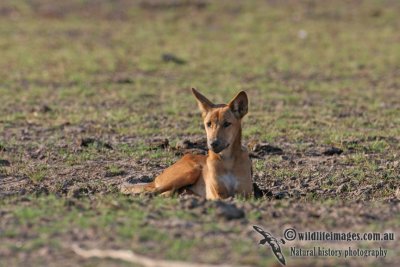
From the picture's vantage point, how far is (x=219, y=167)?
379 inches

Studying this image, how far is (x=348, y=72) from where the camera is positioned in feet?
71.1

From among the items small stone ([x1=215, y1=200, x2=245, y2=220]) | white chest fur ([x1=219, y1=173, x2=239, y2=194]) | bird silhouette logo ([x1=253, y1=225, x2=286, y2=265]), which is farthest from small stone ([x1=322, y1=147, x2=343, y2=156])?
bird silhouette logo ([x1=253, y1=225, x2=286, y2=265])

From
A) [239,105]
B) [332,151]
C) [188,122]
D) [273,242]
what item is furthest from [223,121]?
[188,122]

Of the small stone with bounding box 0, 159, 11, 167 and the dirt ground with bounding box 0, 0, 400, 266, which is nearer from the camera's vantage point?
the dirt ground with bounding box 0, 0, 400, 266

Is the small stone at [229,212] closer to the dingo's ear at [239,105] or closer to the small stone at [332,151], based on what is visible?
the dingo's ear at [239,105]

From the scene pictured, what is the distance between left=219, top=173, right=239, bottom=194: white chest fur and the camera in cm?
960

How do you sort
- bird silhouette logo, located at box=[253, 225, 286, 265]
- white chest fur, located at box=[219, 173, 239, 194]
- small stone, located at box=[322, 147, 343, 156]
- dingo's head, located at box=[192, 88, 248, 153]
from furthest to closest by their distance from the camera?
small stone, located at box=[322, 147, 343, 156] → white chest fur, located at box=[219, 173, 239, 194] → dingo's head, located at box=[192, 88, 248, 153] → bird silhouette logo, located at box=[253, 225, 286, 265]

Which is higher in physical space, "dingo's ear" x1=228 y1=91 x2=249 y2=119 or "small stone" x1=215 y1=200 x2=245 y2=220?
"dingo's ear" x1=228 y1=91 x2=249 y2=119

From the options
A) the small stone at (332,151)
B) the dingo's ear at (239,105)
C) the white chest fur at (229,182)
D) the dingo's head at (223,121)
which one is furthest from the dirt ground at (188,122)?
the dingo's ear at (239,105)

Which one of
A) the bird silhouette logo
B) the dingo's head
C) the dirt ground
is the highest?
the dingo's head

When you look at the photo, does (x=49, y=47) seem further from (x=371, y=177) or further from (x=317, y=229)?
(x=317, y=229)

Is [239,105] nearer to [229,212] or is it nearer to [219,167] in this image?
[219,167]

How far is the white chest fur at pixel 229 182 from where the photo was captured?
9.60m

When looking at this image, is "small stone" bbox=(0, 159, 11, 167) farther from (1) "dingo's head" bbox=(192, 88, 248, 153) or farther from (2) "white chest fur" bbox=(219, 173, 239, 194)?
(2) "white chest fur" bbox=(219, 173, 239, 194)
